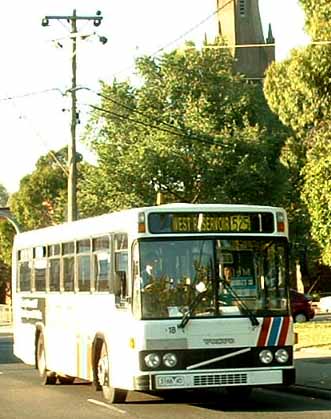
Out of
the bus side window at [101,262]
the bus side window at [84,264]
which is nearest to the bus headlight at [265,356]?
the bus side window at [101,262]

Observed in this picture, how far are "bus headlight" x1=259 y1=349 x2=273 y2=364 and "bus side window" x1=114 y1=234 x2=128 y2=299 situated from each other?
6.40 feet

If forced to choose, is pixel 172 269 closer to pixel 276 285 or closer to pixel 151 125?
pixel 276 285

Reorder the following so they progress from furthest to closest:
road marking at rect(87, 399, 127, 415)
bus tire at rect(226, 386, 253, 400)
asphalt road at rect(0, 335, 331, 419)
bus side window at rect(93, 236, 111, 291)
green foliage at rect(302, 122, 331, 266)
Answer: green foliage at rect(302, 122, 331, 266), bus tire at rect(226, 386, 253, 400), bus side window at rect(93, 236, 111, 291), road marking at rect(87, 399, 127, 415), asphalt road at rect(0, 335, 331, 419)

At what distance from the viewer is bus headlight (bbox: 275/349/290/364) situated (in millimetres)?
15500

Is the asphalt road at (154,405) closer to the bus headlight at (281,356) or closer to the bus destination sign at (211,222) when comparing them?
the bus headlight at (281,356)

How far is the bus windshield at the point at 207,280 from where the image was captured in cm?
1516

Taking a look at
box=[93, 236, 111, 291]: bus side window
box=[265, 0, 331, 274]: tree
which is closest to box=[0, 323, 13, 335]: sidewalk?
box=[265, 0, 331, 274]: tree

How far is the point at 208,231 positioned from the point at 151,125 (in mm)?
37008

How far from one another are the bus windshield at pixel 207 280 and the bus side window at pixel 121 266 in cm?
42

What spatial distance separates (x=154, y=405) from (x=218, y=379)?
5.63ft

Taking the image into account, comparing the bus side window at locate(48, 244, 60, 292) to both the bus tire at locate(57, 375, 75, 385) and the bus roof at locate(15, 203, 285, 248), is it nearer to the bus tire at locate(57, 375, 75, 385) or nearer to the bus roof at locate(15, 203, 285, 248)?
the bus roof at locate(15, 203, 285, 248)

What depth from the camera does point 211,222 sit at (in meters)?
15.6

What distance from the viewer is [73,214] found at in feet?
117

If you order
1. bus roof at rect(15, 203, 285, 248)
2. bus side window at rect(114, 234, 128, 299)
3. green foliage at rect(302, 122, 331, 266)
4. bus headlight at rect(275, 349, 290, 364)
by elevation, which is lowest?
bus headlight at rect(275, 349, 290, 364)
